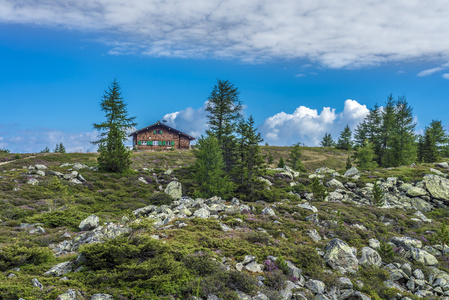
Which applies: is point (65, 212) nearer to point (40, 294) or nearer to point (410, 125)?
point (40, 294)

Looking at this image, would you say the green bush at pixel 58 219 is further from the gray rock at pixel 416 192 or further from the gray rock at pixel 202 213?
the gray rock at pixel 416 192

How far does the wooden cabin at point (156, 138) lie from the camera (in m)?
75.6

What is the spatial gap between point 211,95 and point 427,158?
51.1 m

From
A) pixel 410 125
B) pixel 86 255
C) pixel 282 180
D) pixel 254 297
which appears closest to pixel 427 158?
pixel 410 125

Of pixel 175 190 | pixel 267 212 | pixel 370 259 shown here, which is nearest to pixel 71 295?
pixel 370 259

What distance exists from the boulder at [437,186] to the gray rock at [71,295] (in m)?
39.4

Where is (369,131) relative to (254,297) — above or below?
above

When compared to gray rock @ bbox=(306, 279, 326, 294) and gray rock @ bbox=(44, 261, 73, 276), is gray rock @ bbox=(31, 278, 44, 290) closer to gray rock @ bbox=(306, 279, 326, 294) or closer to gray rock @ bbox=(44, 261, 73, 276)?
gray rock @ bbox=(44, 261, 73, 276)

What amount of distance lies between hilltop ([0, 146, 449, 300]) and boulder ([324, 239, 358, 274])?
5 cm

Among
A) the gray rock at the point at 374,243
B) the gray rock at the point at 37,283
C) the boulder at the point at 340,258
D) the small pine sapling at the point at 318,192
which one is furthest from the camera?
the small pine sapling at the point at 318,192

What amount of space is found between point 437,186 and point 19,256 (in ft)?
139

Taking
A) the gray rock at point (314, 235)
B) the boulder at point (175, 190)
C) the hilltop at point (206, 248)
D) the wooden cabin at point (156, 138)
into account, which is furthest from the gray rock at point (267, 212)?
the wooden cabin at point (156, 138)

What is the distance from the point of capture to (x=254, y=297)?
9.12m

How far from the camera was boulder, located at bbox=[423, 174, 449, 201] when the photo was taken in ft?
107
